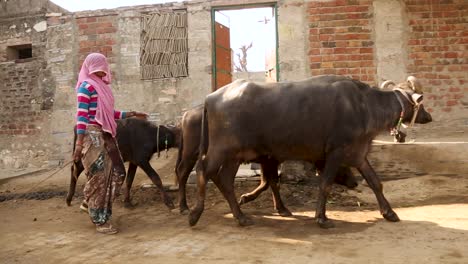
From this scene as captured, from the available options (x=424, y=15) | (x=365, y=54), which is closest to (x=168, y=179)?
(x=365, y=54)

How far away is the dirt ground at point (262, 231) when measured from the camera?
11.1 ft

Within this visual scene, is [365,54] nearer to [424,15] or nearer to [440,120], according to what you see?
[424,15]

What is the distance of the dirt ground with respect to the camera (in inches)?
133

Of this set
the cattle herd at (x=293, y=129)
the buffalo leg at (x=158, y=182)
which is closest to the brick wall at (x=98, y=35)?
the buffalo leg at (x=158, y=182)

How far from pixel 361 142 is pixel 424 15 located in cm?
453

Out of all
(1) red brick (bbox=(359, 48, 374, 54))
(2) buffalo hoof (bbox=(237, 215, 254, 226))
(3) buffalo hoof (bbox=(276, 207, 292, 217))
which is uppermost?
(1) red brick (bbox=(359, 48, 374, 54))

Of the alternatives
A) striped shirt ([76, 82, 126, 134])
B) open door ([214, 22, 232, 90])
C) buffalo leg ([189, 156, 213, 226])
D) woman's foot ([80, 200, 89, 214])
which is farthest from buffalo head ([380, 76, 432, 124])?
open door ([214, 22, 232, 90])

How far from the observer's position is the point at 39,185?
766cm

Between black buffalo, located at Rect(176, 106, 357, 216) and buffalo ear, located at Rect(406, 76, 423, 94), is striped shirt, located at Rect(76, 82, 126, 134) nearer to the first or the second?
black buffalo, located at Rect(176, 106, 357, 216)

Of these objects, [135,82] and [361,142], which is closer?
[361,142]

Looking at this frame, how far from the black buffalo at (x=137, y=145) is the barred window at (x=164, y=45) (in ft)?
8.06

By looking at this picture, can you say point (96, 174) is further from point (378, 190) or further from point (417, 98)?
point (417, 98)

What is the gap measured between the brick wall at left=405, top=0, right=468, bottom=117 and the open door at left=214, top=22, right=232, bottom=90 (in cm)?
389

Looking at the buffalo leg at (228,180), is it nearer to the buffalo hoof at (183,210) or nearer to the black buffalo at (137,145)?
the buffalo hoof at (183,210)
